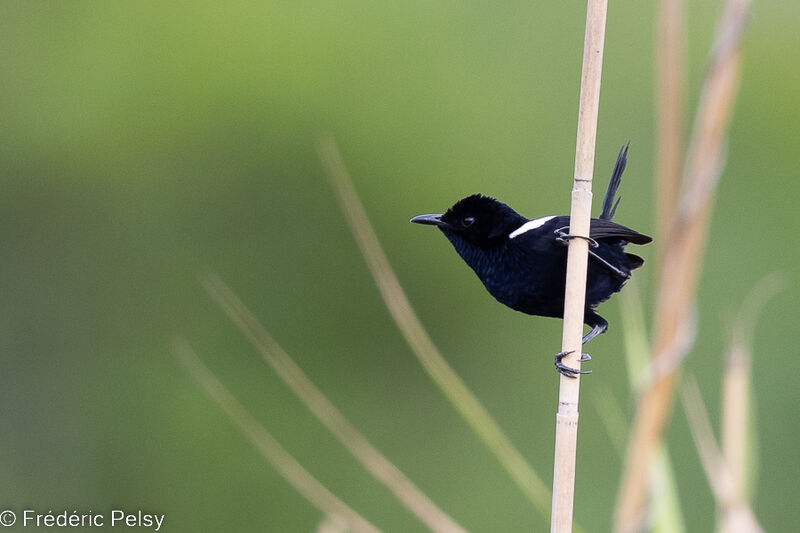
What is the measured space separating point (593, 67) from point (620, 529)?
67 cm

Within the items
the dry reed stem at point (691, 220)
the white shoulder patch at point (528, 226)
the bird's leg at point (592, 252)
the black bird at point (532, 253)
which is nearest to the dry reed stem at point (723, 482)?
the dry reed stem at point (691, 220)

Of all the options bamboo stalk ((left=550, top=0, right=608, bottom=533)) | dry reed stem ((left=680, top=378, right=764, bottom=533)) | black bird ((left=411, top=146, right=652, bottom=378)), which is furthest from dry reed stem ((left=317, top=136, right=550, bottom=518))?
black bird ((left=411, top=146, right=652, bottom=378))

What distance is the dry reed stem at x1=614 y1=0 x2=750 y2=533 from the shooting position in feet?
2.53

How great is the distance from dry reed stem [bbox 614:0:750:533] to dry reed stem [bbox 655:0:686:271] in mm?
13

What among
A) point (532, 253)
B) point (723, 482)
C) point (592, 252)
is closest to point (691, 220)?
point (723, 482)

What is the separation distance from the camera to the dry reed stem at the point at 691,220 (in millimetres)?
771

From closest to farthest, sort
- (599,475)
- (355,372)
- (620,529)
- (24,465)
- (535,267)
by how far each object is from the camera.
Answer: (620,529) < (535,267) < (599,475) < (24,465) < (355,372)

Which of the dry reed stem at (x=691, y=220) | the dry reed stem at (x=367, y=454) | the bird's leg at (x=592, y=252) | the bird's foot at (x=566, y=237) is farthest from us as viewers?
the bird's leg at (x=592, y=252)

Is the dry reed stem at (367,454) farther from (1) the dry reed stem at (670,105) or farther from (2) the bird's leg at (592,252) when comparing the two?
(2) the bird's leg at (592,252)

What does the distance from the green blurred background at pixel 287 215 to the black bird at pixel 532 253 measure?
12.6 feet

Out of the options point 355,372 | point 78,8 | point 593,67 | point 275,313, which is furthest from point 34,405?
point 593,67

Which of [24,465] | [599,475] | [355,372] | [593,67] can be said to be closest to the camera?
[593,67]

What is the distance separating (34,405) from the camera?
21.7 feet

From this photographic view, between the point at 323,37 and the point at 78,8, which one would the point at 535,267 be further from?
the point at 78,8
